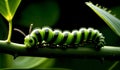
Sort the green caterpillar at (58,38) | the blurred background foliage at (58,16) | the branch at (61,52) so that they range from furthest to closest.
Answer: the blurred background foliage at (58,16), the green caterpillar at (58,38), the branch at (61,52)

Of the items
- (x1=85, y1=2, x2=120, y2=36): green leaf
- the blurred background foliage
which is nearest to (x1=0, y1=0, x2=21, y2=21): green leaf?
(x1=85, y1=2, x2=120, y2=36): green leaf

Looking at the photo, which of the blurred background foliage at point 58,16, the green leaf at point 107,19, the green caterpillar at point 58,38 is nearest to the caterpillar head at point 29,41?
Answer: the green caterpillar at point 58,38

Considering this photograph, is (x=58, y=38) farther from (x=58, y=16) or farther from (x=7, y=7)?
(x=58, y=16)

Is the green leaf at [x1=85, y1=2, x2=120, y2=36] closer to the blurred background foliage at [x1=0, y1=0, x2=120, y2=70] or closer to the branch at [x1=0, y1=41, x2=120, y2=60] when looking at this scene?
the branch at [x1=0, y1=41, x2=120, y2=60]

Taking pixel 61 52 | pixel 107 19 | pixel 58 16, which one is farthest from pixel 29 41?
pixel 58 16

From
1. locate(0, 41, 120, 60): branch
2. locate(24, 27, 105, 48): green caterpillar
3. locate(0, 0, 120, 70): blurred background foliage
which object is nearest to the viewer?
locate(0, 41, 120, 60): branch

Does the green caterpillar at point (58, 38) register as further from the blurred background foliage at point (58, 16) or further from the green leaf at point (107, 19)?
the blurred background foliage at point (58, 16)

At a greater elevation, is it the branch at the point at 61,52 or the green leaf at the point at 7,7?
the green leaf at the point at 7,7
